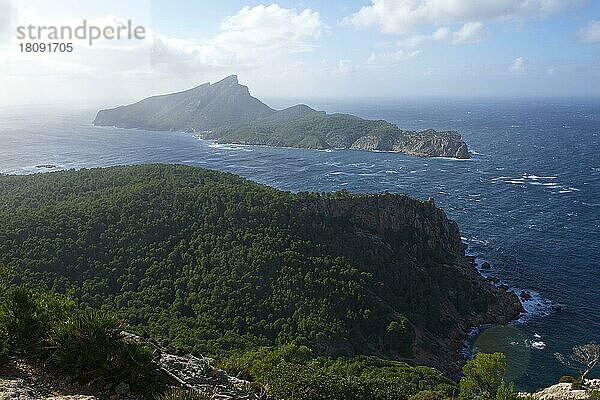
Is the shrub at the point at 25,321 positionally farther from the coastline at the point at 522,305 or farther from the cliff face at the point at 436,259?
the coastline at the point at 522,305

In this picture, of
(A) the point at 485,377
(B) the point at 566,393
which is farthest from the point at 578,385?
(A) the point at 485,377

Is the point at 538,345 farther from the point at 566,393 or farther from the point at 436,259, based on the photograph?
the point at 436,259

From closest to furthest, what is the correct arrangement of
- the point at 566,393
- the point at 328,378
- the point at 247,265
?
the point at 328,378 → the point at 566,393 → the point at 247,265

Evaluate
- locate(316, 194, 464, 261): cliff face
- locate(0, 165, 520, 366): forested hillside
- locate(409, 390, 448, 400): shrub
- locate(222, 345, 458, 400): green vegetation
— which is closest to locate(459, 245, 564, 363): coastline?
locate(0, 165, 520, 366): forested hillside

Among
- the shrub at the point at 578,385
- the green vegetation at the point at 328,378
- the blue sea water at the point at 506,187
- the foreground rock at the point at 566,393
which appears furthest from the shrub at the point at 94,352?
the blue sea water at the point at 506,187

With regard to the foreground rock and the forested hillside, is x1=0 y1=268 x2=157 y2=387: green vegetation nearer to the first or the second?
the forested hillside

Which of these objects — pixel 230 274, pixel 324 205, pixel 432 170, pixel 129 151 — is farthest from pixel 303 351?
pixel 129 151
